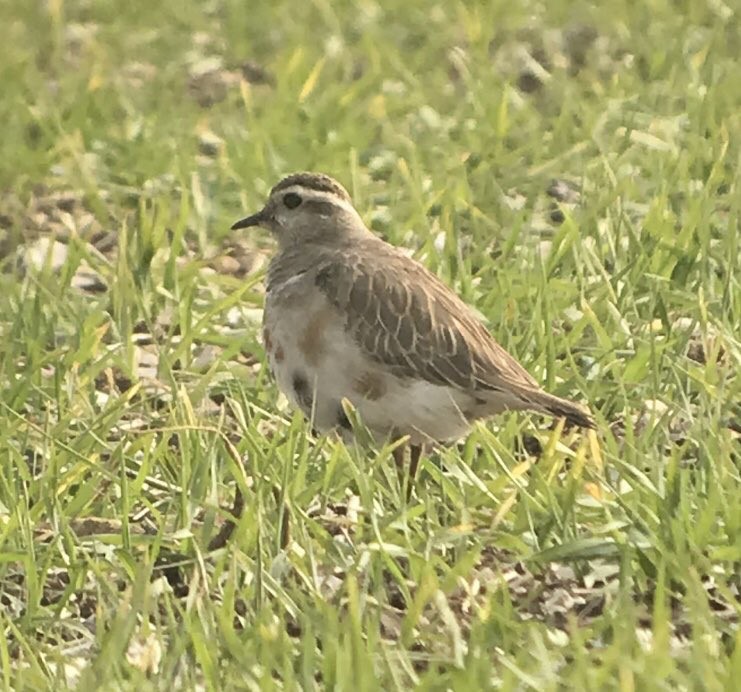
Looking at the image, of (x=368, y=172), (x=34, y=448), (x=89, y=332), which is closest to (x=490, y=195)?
(x=368, y=172)

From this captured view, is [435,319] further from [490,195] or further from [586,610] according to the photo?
[490,195]

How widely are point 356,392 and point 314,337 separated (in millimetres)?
206

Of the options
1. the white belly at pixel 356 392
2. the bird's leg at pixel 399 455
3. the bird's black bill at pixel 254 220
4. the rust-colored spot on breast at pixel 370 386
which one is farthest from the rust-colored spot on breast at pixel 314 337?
the bird's black bill at pixel 254 220

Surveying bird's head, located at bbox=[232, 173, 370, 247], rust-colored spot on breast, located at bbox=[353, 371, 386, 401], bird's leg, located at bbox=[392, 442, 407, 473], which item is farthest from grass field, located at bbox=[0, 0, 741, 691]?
bird's head, located at bbox=[232, 173, 370, 247]

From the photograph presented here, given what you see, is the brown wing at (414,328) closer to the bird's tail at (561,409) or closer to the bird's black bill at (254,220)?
the bird's tail at (561,409)

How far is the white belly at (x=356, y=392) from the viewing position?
18.4ft

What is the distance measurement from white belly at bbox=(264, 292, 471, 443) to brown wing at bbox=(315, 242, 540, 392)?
0.12 ft

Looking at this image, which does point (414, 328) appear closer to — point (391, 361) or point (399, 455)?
point (391, 361)

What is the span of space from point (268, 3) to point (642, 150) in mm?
3364

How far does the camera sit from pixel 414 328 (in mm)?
5699

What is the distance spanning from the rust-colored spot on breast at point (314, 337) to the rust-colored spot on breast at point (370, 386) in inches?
5.3

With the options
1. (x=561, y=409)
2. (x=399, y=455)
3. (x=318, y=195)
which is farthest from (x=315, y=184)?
(x=561, y=409)

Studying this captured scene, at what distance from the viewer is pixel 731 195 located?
24.6ft

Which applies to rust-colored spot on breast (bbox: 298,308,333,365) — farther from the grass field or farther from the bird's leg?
the bird's leg
